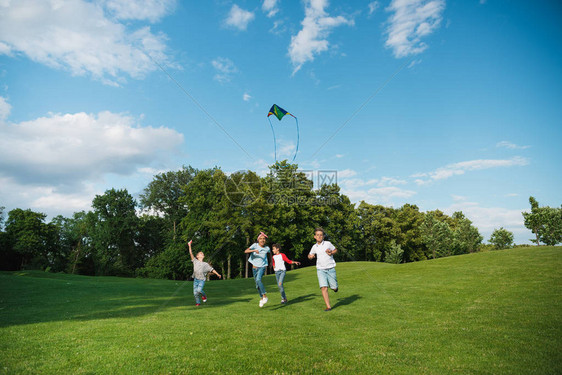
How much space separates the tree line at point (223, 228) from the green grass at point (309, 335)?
31.9 meters

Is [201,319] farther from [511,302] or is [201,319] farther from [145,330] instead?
[511,302]

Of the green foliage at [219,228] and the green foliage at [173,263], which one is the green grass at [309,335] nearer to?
the green foliage at [219,228]

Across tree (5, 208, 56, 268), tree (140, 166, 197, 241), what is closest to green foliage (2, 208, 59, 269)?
tree (5, 208, 56, 268)

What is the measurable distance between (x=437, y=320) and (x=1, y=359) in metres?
10.3

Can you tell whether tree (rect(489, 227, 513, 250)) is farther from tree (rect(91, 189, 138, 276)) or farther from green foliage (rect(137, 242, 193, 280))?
tree (rect(91, 189, 138, 276))

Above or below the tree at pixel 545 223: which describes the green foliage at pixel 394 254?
below

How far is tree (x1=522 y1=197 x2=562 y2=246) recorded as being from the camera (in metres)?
46.1

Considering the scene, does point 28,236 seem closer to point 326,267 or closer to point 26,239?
point 26,239

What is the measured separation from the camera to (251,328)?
8125 millimetres

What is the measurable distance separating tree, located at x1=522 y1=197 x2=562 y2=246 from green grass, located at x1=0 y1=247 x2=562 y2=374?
4305cm

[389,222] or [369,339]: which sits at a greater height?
[389,222]

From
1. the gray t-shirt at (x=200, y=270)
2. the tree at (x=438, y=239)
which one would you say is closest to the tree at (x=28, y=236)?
the gray t-shirt at (x=200, y=270)

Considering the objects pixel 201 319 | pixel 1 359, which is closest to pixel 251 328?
pixel 201 319

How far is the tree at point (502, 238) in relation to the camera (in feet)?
205
